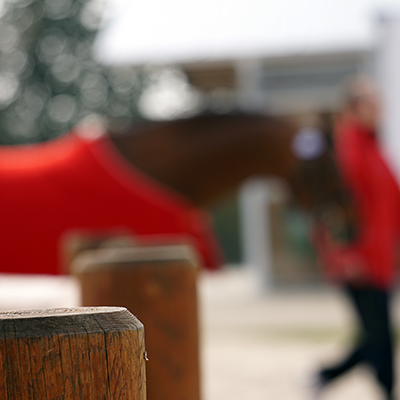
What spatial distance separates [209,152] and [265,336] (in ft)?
8.28

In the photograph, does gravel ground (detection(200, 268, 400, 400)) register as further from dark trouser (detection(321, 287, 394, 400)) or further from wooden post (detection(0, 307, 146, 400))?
wooden post (detection(0, 307, 146, 400))

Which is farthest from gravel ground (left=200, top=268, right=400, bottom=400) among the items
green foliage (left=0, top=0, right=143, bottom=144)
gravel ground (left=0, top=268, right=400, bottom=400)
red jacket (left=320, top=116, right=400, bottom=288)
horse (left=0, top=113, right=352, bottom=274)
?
green foliage (left=0, top=0, right=143, bottom=144)

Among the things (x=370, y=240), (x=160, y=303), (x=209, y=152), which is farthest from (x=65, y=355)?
(x=209, y=152)

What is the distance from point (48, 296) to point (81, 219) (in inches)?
21.4

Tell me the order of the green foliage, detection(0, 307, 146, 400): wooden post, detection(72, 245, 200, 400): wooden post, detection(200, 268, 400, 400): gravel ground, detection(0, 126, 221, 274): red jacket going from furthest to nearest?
the green foliage → detection(200, 268, 400, 400): gravel ground → detection(0, 126, 221, 274): red jacket → detection(72, 245, 200, 400): wooden post → detection(0, 307, 146, 400): wooden post

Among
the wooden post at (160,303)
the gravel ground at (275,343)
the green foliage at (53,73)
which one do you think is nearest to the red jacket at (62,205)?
the gravel ground at (275,343)

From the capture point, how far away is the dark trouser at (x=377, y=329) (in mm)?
2988

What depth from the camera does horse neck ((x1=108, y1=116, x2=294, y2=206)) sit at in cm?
379

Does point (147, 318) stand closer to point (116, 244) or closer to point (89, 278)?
point (89, 278)

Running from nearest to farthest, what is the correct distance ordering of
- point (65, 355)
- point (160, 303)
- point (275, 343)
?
point (65, 355), point (160, 303), point (275, 343)

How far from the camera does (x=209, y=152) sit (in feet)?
12.8

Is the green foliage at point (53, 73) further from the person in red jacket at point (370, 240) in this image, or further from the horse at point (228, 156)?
the person in red jacket at point (370, 240)

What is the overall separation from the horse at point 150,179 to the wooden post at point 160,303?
2068mm

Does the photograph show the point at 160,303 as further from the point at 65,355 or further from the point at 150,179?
the point at 150,179
